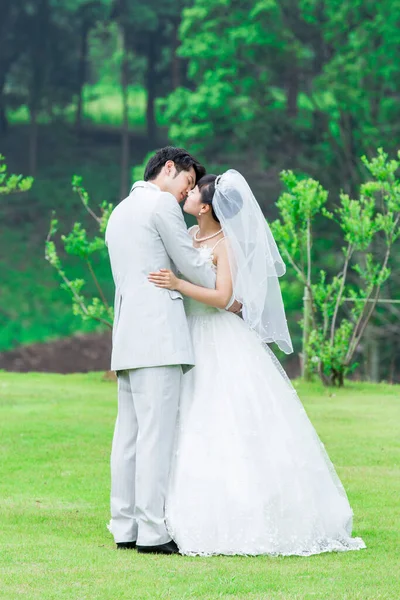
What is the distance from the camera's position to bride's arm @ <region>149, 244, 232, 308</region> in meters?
4.82

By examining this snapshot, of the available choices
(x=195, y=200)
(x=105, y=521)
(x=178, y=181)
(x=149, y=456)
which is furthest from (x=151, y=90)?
(x=149, y=456)

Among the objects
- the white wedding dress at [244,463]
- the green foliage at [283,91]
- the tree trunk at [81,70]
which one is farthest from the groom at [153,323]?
the tree trunk at [81,70]

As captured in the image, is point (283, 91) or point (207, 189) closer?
point (207, 189)

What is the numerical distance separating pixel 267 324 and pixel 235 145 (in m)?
20.4

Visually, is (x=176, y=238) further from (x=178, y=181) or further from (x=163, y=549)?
(x=163, y=549)

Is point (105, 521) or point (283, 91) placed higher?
point (283, 91)

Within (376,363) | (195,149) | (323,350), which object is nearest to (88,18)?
(195,149)

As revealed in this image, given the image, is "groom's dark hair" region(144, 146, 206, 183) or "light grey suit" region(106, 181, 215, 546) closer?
"light grey suit" region(106, 181, 215, 546)

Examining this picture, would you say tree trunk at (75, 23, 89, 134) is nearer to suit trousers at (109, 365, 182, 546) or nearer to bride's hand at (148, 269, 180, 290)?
bride's hand at (148, 269, 180, 290)

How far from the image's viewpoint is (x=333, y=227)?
23.5 m

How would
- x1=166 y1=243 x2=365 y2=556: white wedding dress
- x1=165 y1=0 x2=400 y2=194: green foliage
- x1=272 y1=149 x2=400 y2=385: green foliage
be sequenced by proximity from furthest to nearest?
x1=165 y1=0 x2=400 y2=194: green foliage
x1=272 y1=149 x2=400 y2=385: green foliage
x1=166 y1=243 x2=365 y2=556: white wedding dress

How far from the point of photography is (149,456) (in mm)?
4805

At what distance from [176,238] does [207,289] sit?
332 millimetres

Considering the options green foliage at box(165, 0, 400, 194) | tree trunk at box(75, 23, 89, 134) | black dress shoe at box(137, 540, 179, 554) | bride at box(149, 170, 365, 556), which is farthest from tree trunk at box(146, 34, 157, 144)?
black dress shoe at box(137, 540, 179, 554)
